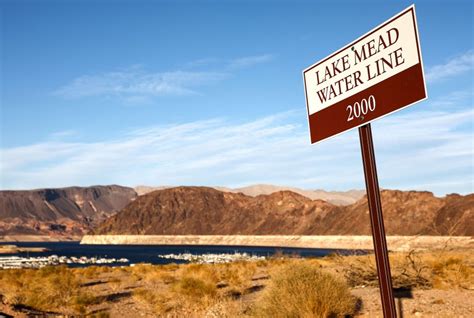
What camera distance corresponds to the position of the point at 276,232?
15888 centimetres

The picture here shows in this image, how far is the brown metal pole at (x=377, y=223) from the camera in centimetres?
411

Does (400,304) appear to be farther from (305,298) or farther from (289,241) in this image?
(289,241)

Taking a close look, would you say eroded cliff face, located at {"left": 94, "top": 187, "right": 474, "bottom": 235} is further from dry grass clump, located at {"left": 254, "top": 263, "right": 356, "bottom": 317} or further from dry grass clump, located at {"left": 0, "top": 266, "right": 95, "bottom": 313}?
dry grass clump, located at {"left": 254, "top": 263, "right": 356, "bottom": 317}

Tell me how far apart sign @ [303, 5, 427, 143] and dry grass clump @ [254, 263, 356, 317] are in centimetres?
546

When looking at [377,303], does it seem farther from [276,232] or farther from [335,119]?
[276,232]

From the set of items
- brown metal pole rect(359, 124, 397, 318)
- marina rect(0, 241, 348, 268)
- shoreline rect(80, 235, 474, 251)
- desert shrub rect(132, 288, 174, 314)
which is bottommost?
shoreline rect(80, 235, 474, 251)

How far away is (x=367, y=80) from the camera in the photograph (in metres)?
4.32

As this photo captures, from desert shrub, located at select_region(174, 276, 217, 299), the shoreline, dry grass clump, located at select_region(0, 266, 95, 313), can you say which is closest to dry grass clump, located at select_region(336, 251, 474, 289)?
desert shrub, located at select_region(174, 276, 217, 299)

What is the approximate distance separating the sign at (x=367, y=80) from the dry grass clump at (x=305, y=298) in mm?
5460

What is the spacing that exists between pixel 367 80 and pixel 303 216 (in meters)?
159

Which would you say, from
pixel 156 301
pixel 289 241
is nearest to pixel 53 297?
pixel 156 301

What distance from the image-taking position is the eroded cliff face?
4284 inches

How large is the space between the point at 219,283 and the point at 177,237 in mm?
164915

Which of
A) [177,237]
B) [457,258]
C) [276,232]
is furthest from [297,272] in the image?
[177,237]
